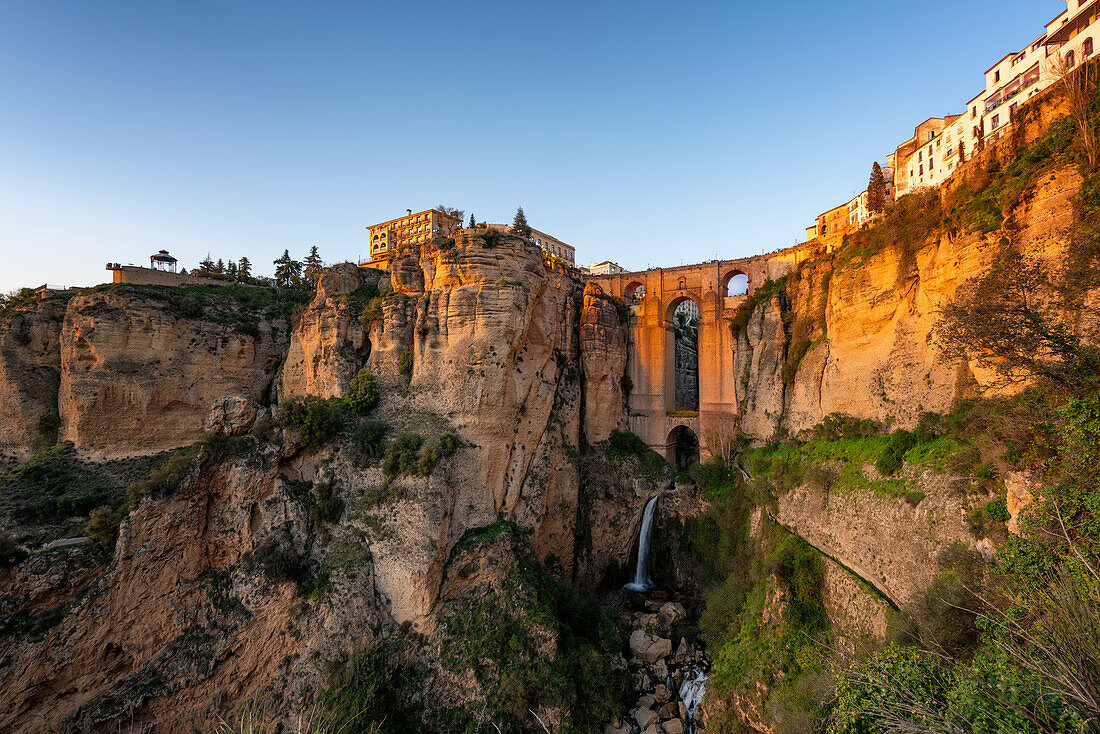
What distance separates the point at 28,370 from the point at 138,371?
516 cm

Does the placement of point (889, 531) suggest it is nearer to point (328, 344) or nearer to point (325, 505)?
point (325, 505)

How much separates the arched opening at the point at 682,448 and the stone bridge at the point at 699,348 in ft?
0.22

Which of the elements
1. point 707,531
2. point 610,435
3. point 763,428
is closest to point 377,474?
point 610,435

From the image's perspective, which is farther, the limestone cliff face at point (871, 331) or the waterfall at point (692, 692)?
the waterfall at point (692, 692)

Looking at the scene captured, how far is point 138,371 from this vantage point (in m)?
20.2

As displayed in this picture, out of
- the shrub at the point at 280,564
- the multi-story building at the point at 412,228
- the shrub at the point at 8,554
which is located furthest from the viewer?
the multi-story building at the point at 412,228

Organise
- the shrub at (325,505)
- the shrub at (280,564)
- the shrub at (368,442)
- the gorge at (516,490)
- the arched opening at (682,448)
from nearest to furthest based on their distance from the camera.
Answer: the gorge at (516,490), the shrub at (280,564), the shrub at (325,505), the shrub at (368,442), the arched opening at (682,448)

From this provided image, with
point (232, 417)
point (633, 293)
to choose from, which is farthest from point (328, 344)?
point (633, 293)

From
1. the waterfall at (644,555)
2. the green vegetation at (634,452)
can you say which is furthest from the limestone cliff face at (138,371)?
the waterfall at (644,555)

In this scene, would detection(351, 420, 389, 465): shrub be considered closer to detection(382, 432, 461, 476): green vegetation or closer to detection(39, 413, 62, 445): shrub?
detection(382, 432, 461, 476): green vegetation

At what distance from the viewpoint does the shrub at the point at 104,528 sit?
13.4 meters

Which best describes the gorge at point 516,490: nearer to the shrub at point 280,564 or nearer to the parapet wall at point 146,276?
the shrub at point 280,564

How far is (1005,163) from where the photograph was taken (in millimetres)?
13367

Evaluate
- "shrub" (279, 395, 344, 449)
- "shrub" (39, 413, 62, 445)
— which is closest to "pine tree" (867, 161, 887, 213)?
"shrub" (279, 395, 344, 449)
